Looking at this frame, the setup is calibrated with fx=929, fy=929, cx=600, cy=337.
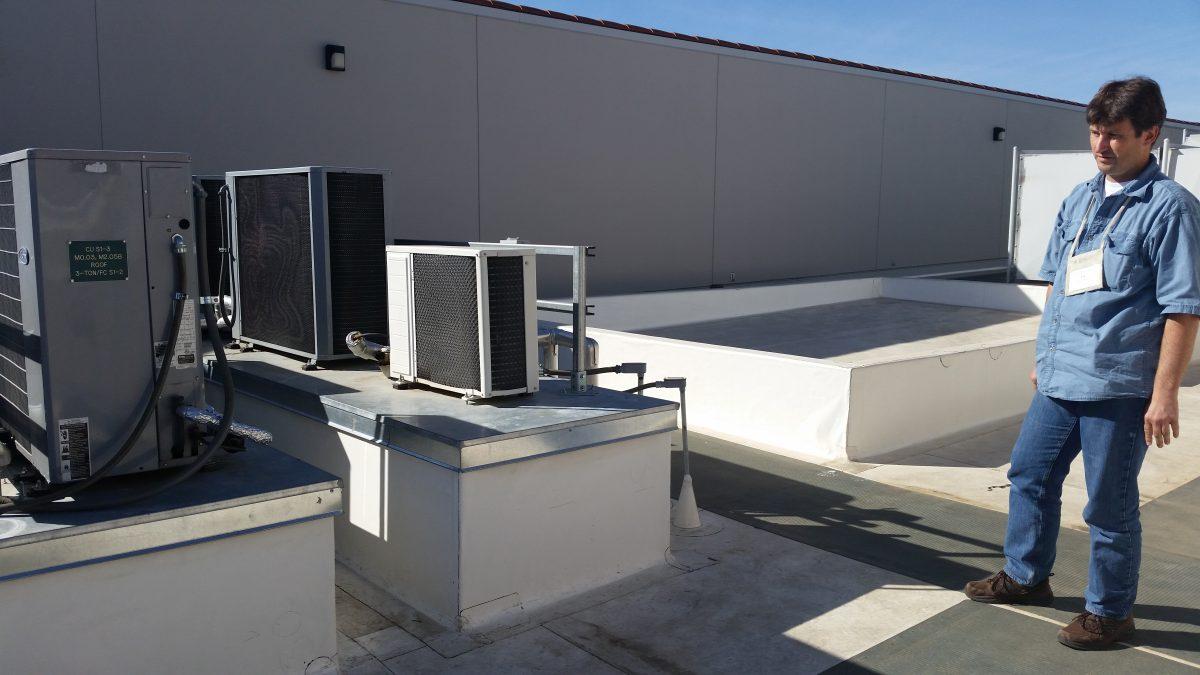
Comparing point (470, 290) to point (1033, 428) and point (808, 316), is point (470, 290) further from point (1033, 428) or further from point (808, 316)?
point (808, 316)

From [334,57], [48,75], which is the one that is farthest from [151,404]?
[334,57]

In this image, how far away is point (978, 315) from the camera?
11.8 m

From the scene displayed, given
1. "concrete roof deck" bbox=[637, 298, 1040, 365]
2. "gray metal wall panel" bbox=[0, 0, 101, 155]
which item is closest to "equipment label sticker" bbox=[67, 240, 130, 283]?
"gray metal wall panel" bbox=[0, 0, 101, 155]

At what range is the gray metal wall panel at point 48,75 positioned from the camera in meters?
7.15

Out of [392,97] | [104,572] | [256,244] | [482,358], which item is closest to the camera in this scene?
[104,572]

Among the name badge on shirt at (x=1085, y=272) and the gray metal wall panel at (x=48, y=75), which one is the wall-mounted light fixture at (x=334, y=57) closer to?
the gray metal wall panel at (x=48, y=75)

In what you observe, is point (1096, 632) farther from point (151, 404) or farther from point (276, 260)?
point (276, 260)

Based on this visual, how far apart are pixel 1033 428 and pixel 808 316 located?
829 cm

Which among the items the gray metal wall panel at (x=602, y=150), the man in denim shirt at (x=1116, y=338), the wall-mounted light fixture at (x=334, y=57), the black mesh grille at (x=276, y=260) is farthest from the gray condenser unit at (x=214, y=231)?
the gray metal wall panel at (x=602, y=150)

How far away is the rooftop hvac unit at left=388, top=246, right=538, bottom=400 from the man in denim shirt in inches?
75.3

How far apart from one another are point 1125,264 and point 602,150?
8928 mm

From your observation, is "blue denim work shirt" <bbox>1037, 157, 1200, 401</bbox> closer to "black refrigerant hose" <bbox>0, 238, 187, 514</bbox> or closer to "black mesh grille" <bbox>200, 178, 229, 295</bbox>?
"black refrigerant hose" <bbox>0, 238, 187, 514</bbox>

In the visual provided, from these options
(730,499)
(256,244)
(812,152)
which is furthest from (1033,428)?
(812,152)

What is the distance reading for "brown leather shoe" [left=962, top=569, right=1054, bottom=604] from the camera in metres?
3.49
